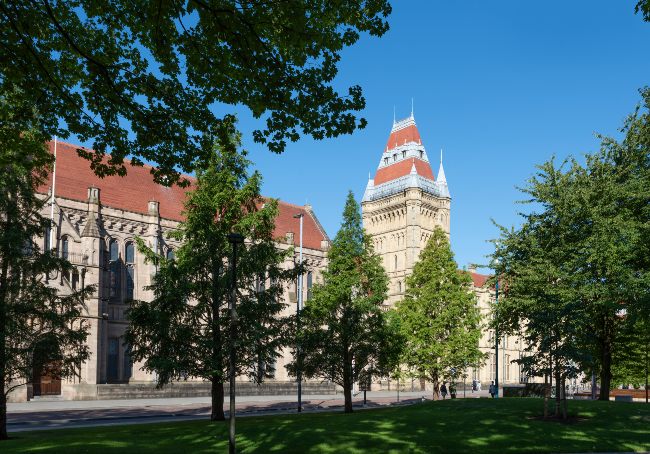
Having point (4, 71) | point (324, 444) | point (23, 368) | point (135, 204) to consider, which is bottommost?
point (324, 444)

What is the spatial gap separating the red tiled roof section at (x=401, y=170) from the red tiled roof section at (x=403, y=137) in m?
4.31

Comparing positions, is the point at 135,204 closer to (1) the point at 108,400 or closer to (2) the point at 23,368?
(1) the point at 108,400

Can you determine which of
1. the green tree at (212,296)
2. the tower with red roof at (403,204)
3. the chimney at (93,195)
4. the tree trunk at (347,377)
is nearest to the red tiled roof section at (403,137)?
the tower with red roof at (403,204)

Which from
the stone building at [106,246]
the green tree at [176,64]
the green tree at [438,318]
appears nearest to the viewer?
the green tree at [176,64]

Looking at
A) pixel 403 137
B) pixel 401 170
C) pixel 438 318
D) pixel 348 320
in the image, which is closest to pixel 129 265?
pixel 438 318

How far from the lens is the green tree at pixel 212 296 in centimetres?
2333

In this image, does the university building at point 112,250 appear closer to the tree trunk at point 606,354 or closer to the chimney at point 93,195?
the chimney at point 93,195

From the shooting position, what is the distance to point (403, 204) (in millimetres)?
91375

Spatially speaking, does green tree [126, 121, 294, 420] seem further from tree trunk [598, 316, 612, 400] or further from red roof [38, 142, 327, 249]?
red roof [38, 142, 327, 249]

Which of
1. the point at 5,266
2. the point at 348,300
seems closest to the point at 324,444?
the point at 5,266

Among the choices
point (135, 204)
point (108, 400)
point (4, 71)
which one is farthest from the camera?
point (135, 204)

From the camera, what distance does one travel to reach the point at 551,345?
23406 mm

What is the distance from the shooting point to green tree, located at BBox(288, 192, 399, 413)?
29.8 m

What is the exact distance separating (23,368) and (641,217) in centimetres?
2687
